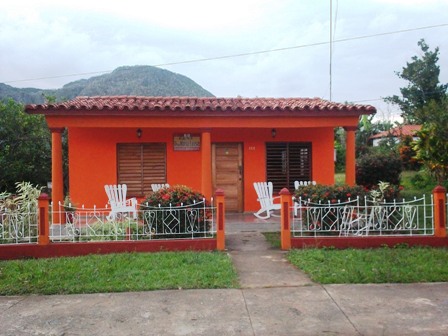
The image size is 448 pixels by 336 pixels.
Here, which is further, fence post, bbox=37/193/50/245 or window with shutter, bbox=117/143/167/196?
window with shutter, bbox=117/143/167/196

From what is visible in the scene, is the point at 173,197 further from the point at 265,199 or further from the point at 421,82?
the point at 421,82

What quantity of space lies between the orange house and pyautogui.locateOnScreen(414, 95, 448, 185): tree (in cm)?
423

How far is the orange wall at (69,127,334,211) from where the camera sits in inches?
424

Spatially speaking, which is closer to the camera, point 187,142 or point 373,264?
point 373,264

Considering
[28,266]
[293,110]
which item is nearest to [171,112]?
[293,110]

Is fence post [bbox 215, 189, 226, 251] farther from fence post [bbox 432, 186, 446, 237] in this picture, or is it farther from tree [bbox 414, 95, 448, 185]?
tree [bbox 414, 95, 448, 185]

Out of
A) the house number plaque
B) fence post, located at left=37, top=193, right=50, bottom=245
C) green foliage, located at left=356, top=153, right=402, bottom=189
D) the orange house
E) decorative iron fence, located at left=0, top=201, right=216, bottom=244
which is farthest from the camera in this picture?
green foliage, located at left=356, top=153, right=402, bottom=189

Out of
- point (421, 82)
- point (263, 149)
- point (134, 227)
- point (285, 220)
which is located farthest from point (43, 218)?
point (421, 82)

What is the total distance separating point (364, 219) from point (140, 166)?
241 inches

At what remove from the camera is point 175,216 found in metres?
7.01

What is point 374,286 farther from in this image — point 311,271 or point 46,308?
point 46,308

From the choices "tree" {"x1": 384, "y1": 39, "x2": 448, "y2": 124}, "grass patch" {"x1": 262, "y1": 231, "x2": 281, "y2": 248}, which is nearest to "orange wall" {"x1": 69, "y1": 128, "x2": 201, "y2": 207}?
"grass patch" {"x1": 262, "y1": 231, "x2": 281, "y2": 248}

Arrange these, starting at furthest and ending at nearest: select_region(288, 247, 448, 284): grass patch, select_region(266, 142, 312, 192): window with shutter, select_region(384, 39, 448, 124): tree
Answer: select_region(384, 39, 448, 124): tree, select_region(266, 142, 312, 192): window with shutter, select_region(288, 247, 448, 284): grass patch

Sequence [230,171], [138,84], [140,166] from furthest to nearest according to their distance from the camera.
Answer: [138,84]
[230,171]
[140,166]
